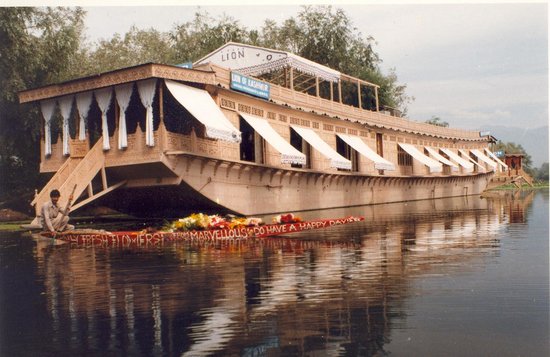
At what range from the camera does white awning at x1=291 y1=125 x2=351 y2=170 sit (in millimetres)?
29859

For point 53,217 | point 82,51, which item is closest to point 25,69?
point 82,51

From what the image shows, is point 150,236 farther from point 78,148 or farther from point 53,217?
point 78,148

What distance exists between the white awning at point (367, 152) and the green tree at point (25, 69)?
758 inches

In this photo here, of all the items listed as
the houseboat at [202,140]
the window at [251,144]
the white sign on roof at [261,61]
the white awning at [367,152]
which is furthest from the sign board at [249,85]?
the white awning at [367,152]

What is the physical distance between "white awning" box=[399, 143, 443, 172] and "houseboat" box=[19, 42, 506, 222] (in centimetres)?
443

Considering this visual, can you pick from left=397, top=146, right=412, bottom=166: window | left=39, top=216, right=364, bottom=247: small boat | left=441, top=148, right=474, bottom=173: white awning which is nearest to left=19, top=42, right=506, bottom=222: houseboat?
left=39, top=216, right=364, bottom=247: small boat

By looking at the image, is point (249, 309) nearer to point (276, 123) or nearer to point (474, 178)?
point (276, 123)

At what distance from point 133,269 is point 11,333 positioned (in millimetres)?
4450

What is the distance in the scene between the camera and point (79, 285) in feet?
30.4

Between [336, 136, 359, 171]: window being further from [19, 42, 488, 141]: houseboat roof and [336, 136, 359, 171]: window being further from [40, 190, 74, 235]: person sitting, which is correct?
[40, 190, 74, 235]: person sitting

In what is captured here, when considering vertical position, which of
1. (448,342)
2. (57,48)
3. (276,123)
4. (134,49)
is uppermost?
(134,49)

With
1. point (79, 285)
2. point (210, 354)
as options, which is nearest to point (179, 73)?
point (79, 285)

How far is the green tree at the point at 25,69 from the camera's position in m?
33.0

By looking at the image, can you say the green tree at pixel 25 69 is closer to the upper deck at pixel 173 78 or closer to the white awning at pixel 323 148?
the upper deck at pixel 173 78
